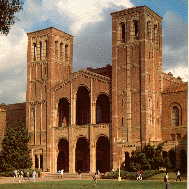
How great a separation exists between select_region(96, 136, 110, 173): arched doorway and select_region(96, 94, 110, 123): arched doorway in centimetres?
321

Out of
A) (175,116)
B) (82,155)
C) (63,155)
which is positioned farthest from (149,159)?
(63,155)

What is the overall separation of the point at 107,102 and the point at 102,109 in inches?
61.4

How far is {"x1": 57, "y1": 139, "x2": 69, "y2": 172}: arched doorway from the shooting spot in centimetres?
6800

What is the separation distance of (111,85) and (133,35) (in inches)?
315

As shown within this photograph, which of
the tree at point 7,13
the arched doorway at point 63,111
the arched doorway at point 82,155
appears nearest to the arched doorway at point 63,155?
the arched doorway at point 82,155

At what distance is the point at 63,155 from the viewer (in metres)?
69.2

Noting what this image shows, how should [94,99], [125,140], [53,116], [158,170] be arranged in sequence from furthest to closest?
[53,116], [94,99], [125,140], [158,170]

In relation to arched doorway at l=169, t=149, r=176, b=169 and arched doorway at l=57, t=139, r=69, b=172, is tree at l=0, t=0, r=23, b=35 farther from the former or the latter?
arched doorway at l=57, t=139, r=69, b=172

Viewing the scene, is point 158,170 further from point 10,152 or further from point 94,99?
point 10,152

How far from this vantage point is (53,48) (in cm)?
6950

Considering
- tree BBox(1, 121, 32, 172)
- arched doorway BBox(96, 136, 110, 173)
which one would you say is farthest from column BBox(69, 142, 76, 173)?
tree BBox(1, 121, 32, 172)

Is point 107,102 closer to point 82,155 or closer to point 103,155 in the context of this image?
point 103,155

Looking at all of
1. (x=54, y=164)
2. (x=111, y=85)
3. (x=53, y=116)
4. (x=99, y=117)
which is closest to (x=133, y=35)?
(x=111, y=85)

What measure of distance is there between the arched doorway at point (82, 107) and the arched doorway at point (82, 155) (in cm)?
317
